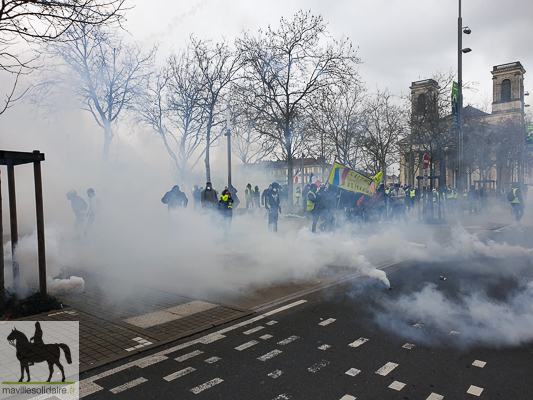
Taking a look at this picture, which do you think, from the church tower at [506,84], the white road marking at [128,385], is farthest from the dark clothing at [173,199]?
the church tower at [506,84]

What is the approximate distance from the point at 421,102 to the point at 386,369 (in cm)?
1872

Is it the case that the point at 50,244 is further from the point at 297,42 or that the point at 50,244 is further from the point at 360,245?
the point at 297,42

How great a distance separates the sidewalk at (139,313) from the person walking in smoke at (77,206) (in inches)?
179

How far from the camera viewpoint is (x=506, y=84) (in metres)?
52.9

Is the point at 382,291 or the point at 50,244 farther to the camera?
the point at 50,244

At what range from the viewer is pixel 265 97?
55.2 feet

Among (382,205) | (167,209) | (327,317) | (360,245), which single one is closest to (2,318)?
(327,317)

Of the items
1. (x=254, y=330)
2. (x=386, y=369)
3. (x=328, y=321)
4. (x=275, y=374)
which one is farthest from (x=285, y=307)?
(x=386, y=369)

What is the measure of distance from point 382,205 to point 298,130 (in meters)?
5.80

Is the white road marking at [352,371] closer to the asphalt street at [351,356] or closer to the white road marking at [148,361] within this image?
the asphalt street at [351,356]

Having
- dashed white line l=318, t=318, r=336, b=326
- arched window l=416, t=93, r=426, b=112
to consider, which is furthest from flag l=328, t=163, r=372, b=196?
arched window l=416, t=93, r=426, b=112

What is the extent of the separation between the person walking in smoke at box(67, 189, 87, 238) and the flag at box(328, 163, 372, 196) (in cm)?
703

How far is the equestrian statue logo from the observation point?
350cm
